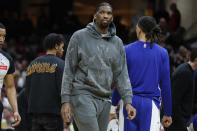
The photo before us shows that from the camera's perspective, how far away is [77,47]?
564 cm

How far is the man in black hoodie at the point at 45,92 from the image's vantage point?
727 centimetres

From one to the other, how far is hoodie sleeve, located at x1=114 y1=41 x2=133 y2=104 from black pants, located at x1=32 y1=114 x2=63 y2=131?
1777 millimetres

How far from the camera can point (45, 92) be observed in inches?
287

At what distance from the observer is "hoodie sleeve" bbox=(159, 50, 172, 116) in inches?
253

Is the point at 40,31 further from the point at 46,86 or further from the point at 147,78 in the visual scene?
the point at 147,78

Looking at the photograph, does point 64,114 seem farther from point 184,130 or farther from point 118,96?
point 184,130

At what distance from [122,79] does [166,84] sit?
837mm

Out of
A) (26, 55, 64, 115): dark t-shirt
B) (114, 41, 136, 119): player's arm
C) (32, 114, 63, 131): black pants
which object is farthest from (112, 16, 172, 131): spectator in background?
(32, 114, 63, 131): black pants

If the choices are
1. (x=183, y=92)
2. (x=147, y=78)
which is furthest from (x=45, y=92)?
Result: (x=183, y=92)

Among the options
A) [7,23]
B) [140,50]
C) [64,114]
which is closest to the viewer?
[64,114]

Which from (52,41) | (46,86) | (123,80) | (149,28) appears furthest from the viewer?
(52,41)

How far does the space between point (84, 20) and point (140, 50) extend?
1590 cm

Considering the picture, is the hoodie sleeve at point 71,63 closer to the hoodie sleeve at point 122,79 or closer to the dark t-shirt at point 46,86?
the hoodie sleeve at point 122,79

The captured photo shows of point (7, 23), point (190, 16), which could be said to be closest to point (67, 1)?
point (7, 23)
